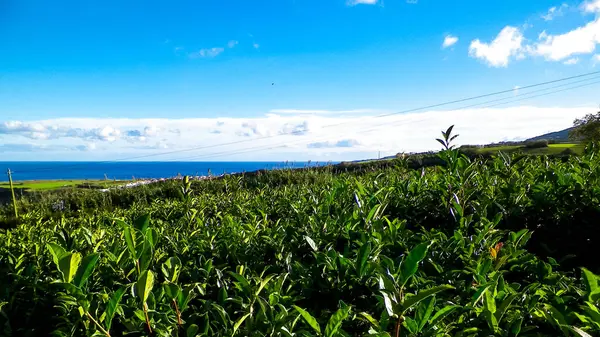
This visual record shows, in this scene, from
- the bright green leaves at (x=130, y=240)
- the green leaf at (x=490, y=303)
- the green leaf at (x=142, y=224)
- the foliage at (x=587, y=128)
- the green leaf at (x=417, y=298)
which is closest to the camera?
the green leaf at (x=417, y=298)

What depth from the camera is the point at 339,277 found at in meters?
1.53

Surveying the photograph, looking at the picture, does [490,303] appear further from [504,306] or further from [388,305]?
[388,305]

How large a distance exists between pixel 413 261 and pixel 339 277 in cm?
47

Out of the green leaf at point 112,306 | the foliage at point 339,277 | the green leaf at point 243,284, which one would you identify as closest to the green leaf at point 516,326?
the foliage at point 339,277

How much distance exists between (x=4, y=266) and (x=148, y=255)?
1301mm

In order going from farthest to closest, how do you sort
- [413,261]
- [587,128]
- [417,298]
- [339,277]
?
[587,128], [339,277], [413,261], [417,298]

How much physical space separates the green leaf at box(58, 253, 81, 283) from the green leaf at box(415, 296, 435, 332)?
114 cm

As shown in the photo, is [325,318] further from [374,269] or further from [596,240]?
Answer: [596,240]

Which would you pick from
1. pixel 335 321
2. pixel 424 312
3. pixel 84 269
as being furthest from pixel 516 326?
pixel 84 269

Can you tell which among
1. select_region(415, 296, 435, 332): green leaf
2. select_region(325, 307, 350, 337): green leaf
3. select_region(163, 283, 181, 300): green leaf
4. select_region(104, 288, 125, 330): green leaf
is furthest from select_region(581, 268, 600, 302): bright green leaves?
select_region(104, 288, 125, 330): green leaf

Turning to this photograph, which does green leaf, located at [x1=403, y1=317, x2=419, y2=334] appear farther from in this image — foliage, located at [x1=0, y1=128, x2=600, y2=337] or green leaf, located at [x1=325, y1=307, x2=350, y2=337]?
green leaf, located at [x1=325, y1=307, x2=350, y2=337]

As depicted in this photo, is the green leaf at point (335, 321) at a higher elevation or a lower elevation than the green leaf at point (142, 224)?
lower

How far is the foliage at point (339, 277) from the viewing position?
1.21 metres

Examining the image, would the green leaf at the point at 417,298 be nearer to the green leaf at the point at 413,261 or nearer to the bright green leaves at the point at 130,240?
the green leaf at the point at 413,261
